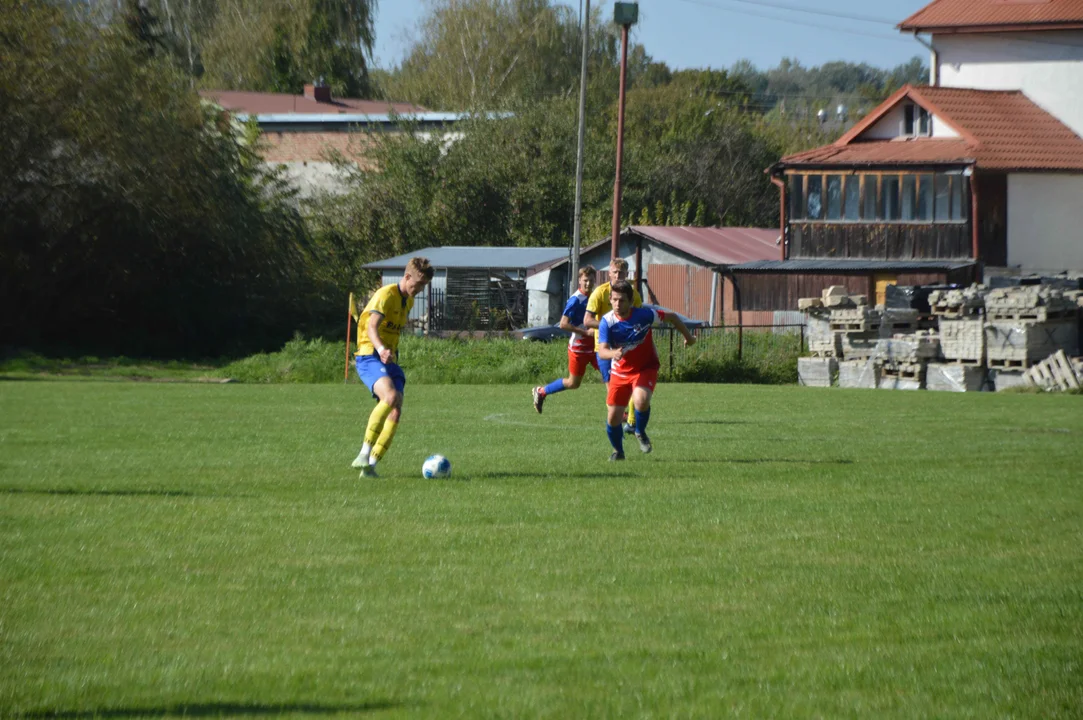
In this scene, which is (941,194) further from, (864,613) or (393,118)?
(864,613)

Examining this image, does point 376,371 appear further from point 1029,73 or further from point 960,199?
point 1029,73

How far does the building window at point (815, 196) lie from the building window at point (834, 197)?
29 cm

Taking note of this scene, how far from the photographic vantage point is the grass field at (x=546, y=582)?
16.7 feet

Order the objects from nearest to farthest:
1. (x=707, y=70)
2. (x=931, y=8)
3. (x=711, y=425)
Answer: (x=711, y=425), (x=931, y=8), (x=707, y=70)

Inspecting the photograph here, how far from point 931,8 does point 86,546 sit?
5194 centimetres

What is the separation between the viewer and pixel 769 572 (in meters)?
7.42

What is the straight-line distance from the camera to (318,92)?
2837 inches

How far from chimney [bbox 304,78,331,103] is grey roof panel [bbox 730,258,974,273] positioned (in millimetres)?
32337

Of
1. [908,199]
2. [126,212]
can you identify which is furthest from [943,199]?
[126,212]

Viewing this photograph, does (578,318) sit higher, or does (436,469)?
(578,318)

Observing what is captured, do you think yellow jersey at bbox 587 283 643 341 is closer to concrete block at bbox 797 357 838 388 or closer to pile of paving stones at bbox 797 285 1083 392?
pile of paving stones at bbox 797 285 1083 392

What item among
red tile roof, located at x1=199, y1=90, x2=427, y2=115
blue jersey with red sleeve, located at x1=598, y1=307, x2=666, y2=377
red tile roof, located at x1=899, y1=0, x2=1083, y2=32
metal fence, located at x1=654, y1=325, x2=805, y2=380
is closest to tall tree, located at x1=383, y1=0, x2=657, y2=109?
red tile roof, located at x1=199, y1=90, x2=427, y2=115

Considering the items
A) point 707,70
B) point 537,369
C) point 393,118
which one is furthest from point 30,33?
point 707,70

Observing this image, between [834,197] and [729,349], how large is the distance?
15.5m
